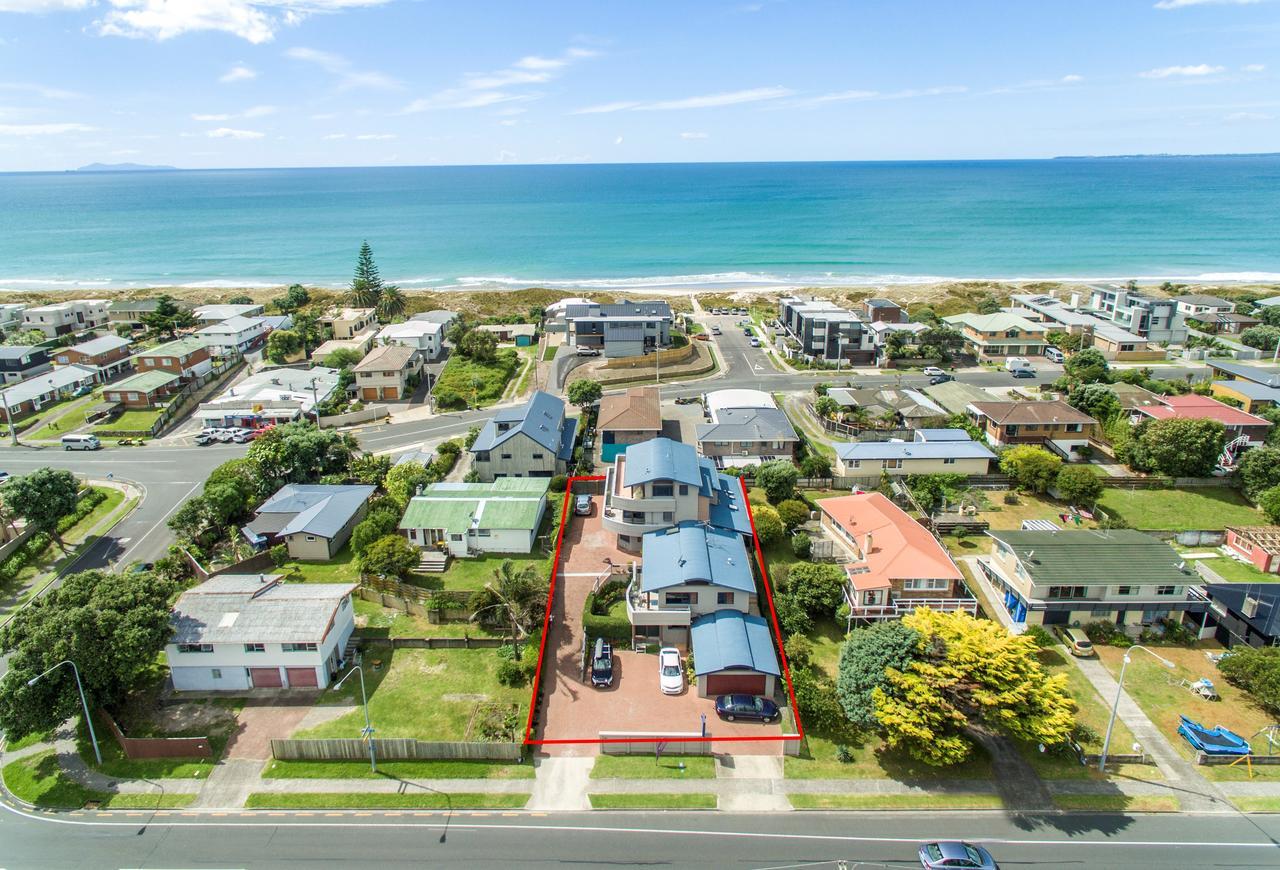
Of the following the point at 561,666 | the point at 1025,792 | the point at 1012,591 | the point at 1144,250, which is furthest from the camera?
the point at 1144,250

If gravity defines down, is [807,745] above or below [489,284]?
below

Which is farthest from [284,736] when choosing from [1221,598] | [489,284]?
[489,284]

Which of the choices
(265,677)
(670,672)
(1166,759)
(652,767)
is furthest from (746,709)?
(265,677)

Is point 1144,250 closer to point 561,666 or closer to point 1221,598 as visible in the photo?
point 1221,598

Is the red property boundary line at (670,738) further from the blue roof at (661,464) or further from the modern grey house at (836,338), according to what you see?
the modern grey house at (836,338)

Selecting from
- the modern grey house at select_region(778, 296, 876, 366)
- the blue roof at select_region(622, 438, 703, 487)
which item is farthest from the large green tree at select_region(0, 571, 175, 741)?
the modern grey house at select_region(778, 296, 876, 366)

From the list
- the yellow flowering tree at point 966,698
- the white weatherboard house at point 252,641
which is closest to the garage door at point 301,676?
the white weatherboard house at point 252,641

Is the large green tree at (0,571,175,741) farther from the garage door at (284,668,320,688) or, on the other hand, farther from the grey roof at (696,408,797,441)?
the grey roof at (696,408,797,441)
